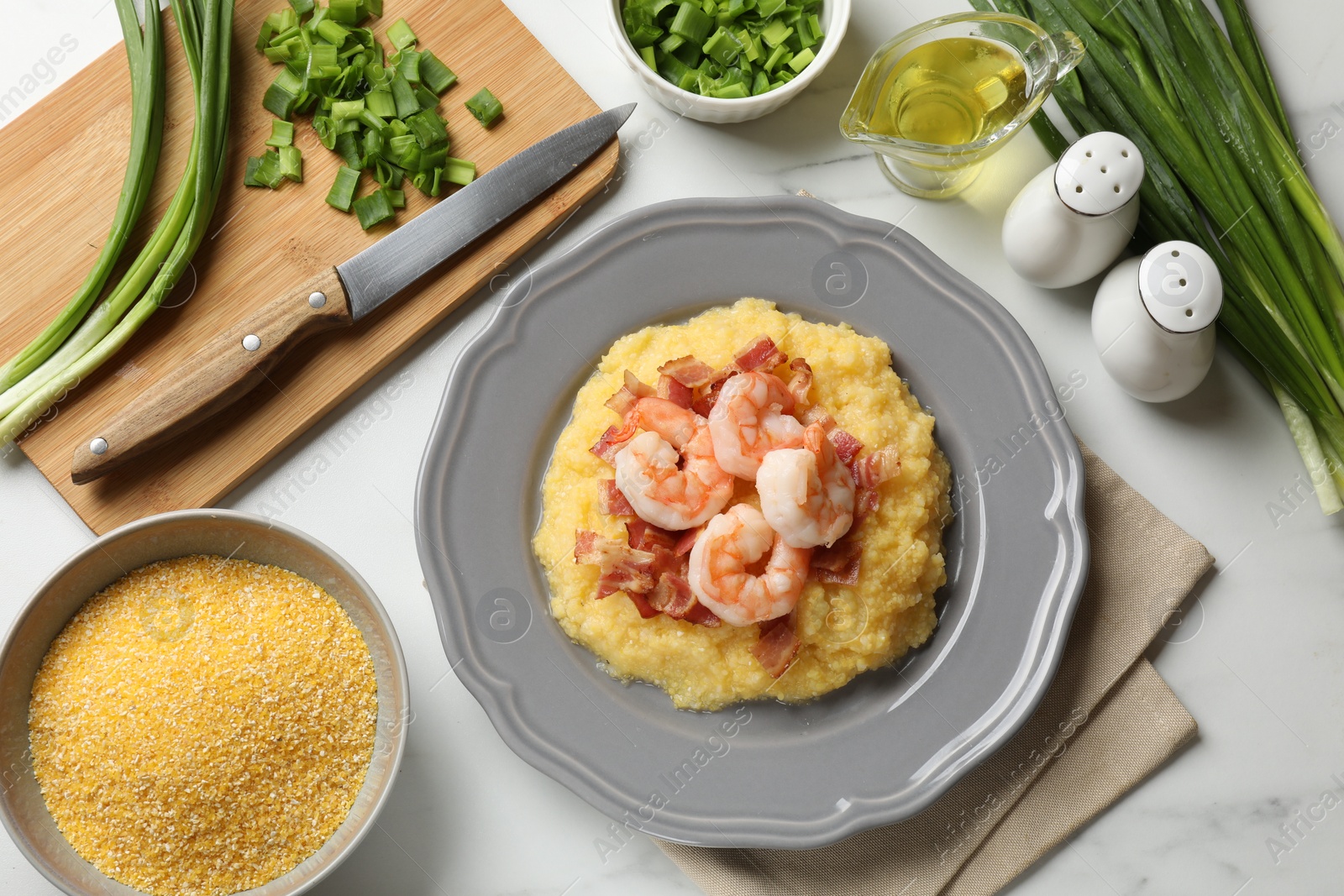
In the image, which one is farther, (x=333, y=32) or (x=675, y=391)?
(x=333, y=32)

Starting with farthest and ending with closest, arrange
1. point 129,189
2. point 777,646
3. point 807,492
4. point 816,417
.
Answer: point 129,189
point 816,417
point 777,646
point 807,492

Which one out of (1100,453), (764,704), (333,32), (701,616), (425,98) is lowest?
(1100,453)

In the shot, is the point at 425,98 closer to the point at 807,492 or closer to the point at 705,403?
the point at 705,403

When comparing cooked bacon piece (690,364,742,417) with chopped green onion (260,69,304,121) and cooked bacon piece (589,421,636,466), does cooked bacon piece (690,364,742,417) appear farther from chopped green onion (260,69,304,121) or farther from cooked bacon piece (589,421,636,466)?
chopped green onion (260,69,304,121)

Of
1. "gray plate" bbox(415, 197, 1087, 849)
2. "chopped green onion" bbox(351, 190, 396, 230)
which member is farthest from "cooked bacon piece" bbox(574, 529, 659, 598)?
"chopped green onion" bbox(351, 190, 396, 230)

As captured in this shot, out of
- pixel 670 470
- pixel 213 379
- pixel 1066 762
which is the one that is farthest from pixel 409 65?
pixel 1066 762

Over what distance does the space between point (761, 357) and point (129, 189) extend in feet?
5.31

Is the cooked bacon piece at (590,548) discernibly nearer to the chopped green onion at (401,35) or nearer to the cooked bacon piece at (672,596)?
the cooked bacon piece at (672,596)

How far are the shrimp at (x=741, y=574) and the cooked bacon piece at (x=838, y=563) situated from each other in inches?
2.8

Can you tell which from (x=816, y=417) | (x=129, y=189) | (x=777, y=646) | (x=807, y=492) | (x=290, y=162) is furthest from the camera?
(x=290, y=162)

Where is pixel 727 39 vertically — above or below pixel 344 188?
below

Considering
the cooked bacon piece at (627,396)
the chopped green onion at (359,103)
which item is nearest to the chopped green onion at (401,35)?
the chopped green onion at (359,103)

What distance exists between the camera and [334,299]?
2.11m

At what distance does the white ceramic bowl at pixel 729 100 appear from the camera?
213cm
